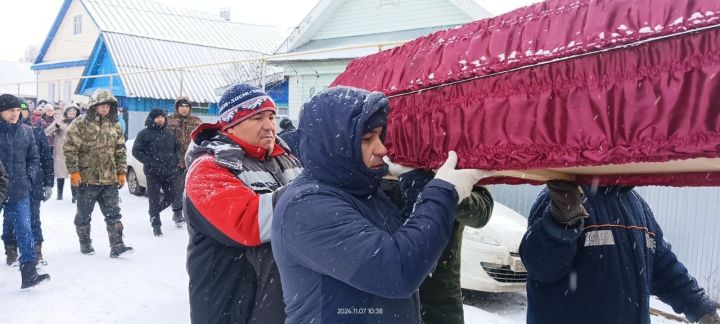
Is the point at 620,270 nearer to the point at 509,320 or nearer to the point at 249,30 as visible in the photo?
the point at 509,320

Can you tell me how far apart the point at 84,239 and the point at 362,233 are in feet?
21.3

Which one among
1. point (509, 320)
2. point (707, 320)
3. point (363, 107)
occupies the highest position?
point (363, 107)

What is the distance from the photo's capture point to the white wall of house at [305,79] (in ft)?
44.9

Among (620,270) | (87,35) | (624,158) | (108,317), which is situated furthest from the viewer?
(87,35)

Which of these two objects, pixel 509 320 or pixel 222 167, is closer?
pixel 222 167

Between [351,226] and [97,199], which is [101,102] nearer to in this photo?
[97,199]

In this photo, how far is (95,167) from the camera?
6.84 m

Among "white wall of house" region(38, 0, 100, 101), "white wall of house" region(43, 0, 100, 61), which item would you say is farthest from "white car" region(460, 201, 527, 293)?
"white wall of house" region(43, 0, 100, 61)

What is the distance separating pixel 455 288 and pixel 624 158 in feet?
4.71

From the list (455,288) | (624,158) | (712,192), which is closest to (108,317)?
(455,288)

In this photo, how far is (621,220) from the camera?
7.76 ft

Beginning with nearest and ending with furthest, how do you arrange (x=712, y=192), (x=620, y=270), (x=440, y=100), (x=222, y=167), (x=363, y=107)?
(x=363, y=107)
(x=440, y=100)
(x=620, y=270)
(x=222, y=167)
(x=712, y=192)

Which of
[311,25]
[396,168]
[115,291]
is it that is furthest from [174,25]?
[396,168]

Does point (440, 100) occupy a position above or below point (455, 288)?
above
